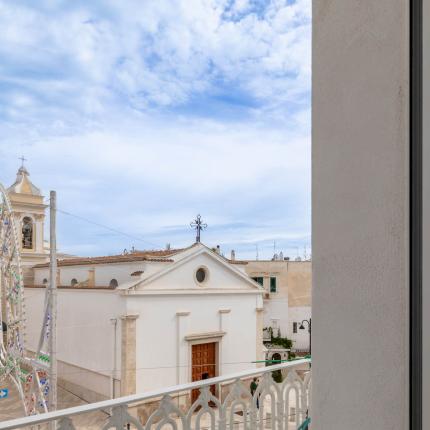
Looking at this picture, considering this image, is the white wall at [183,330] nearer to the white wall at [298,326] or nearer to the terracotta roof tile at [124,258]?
the terracotta roof tile at [124,258]

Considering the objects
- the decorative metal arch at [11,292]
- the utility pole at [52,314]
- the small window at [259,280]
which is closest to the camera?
the utility pole at [52,314]

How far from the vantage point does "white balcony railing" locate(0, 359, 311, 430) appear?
0.86 meters

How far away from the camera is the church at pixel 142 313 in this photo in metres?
7.10

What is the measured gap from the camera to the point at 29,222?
28.6 ft

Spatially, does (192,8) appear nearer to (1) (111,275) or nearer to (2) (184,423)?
(2) (184,423)

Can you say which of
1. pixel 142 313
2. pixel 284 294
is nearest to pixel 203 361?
pixel 142 313
